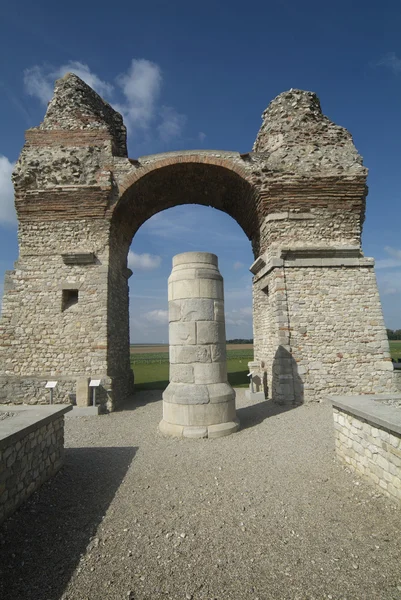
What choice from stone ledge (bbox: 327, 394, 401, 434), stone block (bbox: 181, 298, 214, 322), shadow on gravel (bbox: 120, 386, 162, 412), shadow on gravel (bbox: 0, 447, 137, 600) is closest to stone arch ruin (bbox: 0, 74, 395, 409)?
shadow on gravel (bbox: 120, 386, 162, 412)

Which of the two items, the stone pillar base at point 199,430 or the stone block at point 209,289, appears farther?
the stone block at point 209,289

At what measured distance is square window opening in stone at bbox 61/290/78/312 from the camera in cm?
1022

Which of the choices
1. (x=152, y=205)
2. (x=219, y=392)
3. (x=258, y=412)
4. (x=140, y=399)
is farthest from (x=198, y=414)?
(x=152, y=205)

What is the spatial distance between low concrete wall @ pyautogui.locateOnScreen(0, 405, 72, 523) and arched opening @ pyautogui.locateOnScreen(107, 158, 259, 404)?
5.14 metres

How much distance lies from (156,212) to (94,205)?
329cm

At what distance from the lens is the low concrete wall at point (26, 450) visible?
3.44m

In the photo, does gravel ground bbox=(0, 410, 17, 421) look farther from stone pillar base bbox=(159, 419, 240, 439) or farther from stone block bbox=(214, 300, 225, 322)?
stone block bbox=(214, 300, 225, 322)

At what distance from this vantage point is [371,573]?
2635mm

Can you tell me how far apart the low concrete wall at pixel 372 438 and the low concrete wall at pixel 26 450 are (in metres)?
4.35

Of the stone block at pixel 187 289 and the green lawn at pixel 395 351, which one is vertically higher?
the stone block at pixel 187 289

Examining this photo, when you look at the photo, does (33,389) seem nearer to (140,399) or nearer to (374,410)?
(140,399)

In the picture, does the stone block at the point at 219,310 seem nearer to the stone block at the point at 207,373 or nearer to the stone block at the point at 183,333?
the stone block at the point at 183,333

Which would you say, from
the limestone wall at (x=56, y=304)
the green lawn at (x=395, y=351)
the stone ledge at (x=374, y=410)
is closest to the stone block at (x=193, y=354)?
the stone ledge at (x=374, y=410)

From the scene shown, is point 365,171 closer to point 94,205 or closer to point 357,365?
point 357,365
